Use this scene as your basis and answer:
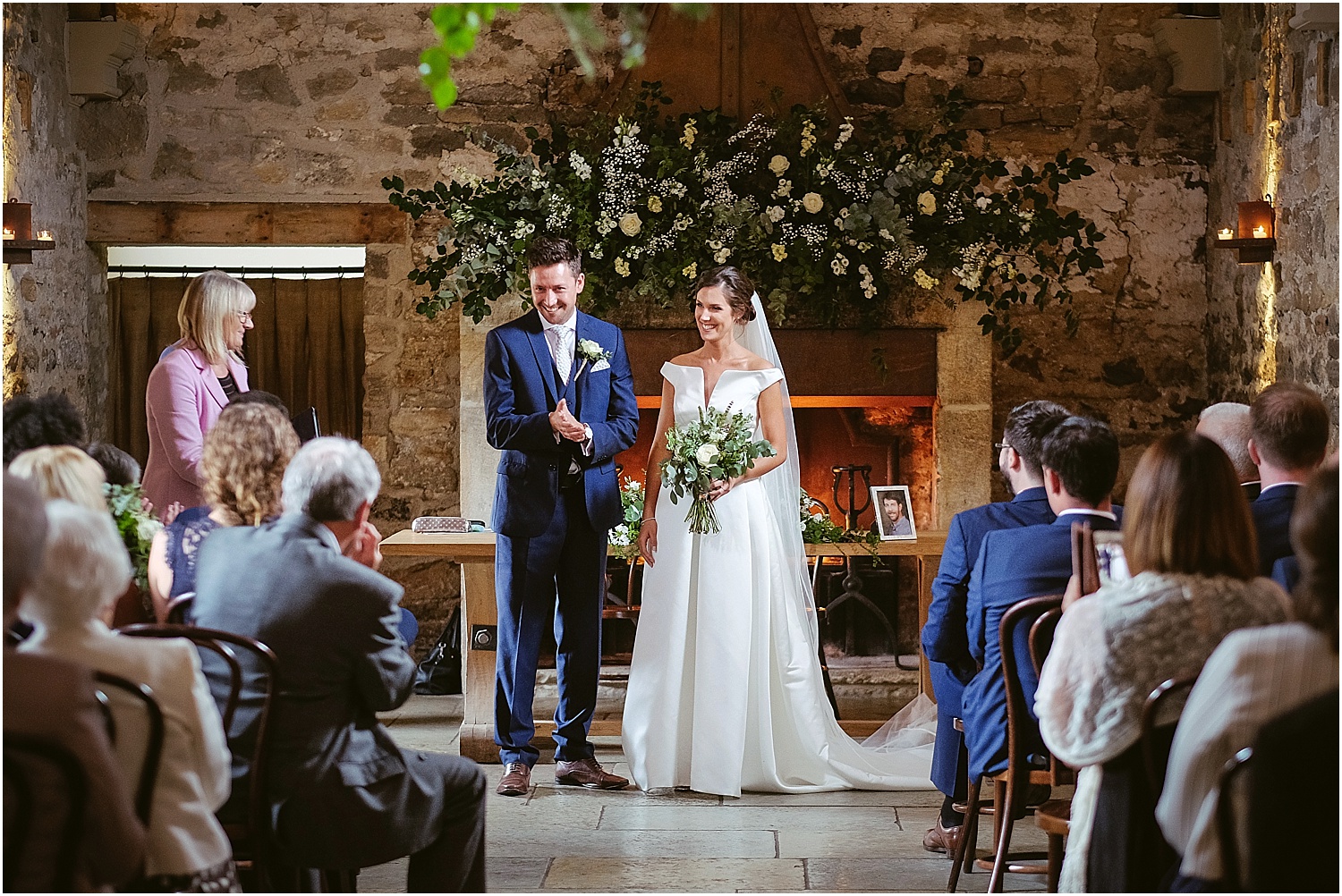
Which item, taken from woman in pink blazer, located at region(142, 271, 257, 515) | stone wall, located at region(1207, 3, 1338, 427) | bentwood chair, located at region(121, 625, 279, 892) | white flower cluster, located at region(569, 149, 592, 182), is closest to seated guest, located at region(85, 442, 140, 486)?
bentwood chair, located at region(121, 625, 279, 892)

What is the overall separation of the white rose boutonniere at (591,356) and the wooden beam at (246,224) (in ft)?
7.57

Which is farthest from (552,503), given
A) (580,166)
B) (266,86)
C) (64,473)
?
(266,86)

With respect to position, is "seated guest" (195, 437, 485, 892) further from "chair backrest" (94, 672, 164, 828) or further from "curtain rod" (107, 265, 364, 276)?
"curtain rod" (107, 265, 364, 276)

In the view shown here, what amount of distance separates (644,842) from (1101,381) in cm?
378

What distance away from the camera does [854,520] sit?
6.60 meters

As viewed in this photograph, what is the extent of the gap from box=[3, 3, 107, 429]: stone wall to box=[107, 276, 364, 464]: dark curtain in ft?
0.35

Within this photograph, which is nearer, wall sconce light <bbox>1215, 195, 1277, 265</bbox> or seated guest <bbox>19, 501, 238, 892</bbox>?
seated guest <bbox>19, 501, 238, 892</bbox>

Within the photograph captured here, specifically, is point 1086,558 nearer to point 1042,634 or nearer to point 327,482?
point 1042,634

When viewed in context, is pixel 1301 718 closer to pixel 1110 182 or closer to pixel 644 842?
pixel 644 842

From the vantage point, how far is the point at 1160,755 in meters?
2.24

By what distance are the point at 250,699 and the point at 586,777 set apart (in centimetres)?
219

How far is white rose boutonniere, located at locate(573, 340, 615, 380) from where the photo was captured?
4516 mm

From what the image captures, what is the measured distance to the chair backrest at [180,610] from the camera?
106 inches

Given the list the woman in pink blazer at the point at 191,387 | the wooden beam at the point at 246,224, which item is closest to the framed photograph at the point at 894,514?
the woman in pink blazer at the point at 191,387
